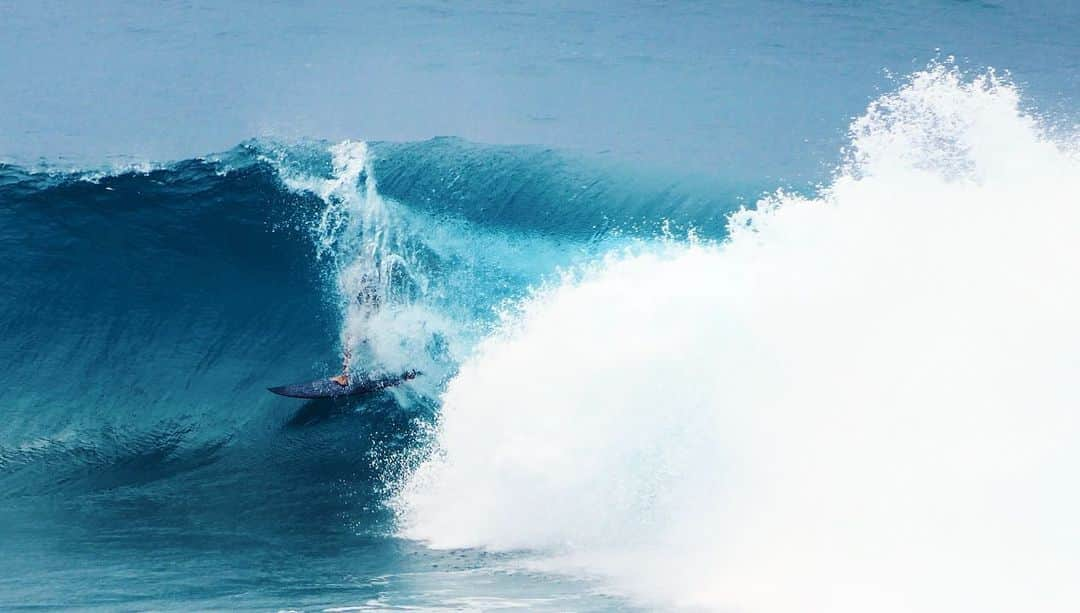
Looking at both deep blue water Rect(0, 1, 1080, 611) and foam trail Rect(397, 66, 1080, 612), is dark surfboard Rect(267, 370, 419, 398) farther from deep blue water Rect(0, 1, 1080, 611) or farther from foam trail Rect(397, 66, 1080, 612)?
foam trail Rect(397, 66, 1080, 612)

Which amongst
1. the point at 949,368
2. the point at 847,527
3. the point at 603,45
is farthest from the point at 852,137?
the point at 847,527

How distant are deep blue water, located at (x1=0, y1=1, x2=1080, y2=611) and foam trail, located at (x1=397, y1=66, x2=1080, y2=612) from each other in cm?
118

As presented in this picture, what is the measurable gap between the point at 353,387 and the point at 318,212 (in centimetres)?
340

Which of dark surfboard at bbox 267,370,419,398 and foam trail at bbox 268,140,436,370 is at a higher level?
foam trail at bbox 268,140,436,370

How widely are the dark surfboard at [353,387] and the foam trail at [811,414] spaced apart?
1.11 metres

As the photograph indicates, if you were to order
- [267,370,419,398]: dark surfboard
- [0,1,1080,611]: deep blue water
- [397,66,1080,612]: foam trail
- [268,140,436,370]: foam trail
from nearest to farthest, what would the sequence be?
[397,66,1080,612]: foam trail → [0,1,1080,611]: deep blue water → [267,370,419,398]: dark surfboard → [268,140,436,370]: foam trail

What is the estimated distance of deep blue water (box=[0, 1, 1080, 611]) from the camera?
11297 mm

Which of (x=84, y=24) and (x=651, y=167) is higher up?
(x=84, y=24)

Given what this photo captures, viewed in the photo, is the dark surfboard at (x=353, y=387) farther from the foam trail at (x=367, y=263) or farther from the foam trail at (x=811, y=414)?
the foam trail at (x=811, y=414)

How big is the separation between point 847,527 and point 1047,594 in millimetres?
1941

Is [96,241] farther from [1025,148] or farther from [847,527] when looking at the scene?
[1025,148]

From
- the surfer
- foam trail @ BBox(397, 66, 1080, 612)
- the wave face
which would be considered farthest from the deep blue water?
foam trail @ BBox(397, 66, 1080, 612)

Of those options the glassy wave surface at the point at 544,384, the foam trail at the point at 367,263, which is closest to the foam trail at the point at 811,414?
the glassy wave surface at the point at 544,384

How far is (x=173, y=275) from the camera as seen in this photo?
16.0 metres
